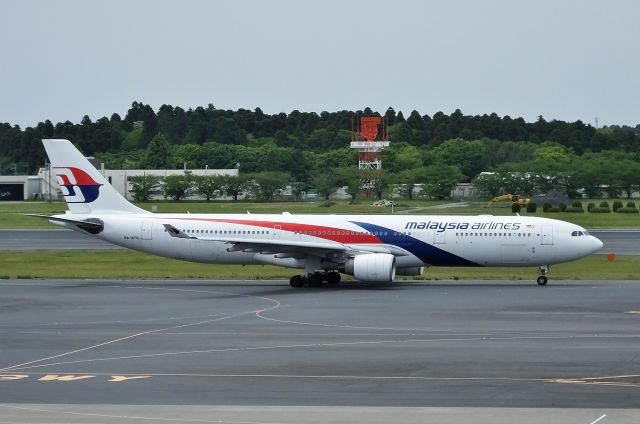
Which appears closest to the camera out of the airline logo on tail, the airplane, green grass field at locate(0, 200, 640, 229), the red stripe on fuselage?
the airplane

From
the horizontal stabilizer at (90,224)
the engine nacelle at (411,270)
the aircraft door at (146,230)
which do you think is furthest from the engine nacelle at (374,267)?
the horizontal stabilizer at (90,224)

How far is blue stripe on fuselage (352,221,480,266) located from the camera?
4919cm

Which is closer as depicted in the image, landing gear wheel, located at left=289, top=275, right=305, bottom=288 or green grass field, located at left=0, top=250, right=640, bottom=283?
landing gear wheel, located at left=289, top=275, right=305, bottom=288

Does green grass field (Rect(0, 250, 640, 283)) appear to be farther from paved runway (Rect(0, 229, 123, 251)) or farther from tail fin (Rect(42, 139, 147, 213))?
paved runway (Rect(0, 229, 123, 251))

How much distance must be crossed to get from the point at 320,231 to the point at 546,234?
31.4ft

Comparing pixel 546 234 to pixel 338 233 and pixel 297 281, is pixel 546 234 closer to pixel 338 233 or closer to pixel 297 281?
pixel 338 233

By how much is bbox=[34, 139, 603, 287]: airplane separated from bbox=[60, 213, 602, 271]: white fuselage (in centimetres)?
4

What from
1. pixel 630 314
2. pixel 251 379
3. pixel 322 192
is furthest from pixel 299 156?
pixel 251 379

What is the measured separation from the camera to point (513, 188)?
10694 cm

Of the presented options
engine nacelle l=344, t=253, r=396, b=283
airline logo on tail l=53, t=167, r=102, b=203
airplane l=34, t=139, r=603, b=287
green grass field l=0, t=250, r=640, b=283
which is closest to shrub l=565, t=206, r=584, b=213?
green grass field l=0, t=250, r=640, b=283

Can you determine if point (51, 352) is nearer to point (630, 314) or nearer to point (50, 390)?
point (50, 390)

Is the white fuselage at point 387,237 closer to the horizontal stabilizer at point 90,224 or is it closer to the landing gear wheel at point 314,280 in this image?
the horizontal stabilizer at point 90,224

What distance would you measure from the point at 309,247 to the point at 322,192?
8461 cm

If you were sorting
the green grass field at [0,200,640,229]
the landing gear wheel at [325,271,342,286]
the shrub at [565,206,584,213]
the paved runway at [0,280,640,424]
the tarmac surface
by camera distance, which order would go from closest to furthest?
1. the paved runway at [0,280,640,424]
2. the landing gear wheel at [325,271,342,286]
3. the tarmac surface
4. the green grass field at [0,200,640,229]
5. the shrub at [565,206,584,213]
